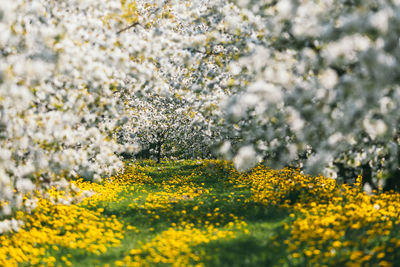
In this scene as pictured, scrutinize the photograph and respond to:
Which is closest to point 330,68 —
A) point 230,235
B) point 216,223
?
point 230,235

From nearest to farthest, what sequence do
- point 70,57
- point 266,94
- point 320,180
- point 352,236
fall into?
1. point 266,94
2. point 70,57
3. point 352,236
4. point 320,180

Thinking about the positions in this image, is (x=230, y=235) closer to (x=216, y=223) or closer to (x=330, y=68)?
(x=216, y=223)

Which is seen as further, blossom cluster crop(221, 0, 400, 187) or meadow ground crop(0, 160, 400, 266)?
meadow ground crop(0, 160, 400, 266)

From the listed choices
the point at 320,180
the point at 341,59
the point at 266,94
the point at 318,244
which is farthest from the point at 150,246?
the point at 320,180

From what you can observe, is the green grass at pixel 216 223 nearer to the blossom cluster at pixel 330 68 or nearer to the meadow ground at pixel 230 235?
the meadow ground at pixel 230 235

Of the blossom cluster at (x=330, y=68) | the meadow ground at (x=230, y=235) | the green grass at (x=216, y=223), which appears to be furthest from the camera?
the green grass at (x=216, y=223)

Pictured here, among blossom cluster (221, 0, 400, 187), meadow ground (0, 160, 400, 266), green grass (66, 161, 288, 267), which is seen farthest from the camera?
green grass (66, 161, 288, 267)

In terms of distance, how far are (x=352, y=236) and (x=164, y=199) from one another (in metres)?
7.42

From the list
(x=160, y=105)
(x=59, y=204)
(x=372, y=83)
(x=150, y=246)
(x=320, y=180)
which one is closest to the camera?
(x=372, y=83)

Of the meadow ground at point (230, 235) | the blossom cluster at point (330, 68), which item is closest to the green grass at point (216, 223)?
the meadow ground at point (230, 235)

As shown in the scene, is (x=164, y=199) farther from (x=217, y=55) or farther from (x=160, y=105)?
(x=160, y=105)

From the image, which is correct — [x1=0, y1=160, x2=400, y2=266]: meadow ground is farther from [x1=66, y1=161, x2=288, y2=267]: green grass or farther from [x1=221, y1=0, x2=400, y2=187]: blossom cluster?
[x1=221, y1=0, x2=400, y2=187]: blossom cluster

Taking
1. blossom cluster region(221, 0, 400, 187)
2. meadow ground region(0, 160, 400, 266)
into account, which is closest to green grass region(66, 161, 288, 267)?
meadow ground region(0, 160, 400, 266)

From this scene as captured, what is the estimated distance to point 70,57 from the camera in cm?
538
